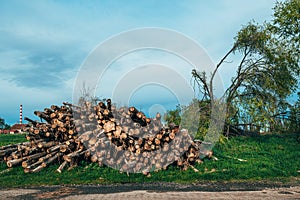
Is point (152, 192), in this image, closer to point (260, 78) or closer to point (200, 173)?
point (200, 173)

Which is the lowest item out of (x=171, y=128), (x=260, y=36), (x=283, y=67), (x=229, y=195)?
(x=229, y=195)

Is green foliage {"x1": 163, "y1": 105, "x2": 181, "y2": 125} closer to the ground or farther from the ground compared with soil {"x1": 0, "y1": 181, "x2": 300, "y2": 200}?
farther from the ground

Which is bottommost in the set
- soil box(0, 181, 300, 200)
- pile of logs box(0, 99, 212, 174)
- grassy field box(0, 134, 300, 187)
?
soil box(0, 181, 300, 200)

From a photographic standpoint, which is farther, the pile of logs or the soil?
the pile of logs

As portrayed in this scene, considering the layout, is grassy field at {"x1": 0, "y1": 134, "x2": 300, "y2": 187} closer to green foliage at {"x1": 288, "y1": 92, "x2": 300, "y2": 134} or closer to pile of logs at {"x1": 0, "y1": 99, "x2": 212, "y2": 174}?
pile of logs at {"x1": 0, "y1": 99, "x2": 212, "y2": 174}

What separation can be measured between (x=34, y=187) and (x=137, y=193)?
280 centimetres

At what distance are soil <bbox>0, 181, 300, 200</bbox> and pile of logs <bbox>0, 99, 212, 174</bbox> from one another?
56.7 inches

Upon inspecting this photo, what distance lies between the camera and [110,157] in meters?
10.4

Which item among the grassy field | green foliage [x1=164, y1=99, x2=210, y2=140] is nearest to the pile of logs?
the grassy field

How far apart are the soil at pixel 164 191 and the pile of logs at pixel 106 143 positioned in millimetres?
1439

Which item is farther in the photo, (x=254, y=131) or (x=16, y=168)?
(x=254, y=131)

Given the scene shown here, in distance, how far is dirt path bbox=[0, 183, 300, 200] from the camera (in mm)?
7406

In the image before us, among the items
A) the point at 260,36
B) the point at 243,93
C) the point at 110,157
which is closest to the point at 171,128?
the point at 110,157

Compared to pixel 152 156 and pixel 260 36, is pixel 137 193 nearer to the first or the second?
pixel 152 156
